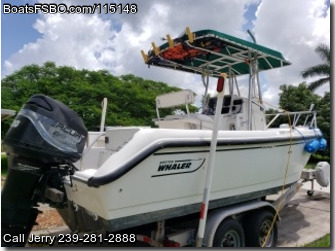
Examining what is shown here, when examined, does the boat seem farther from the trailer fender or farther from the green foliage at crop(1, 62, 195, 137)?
the green foliage at crop(1, 62, 195, 137)

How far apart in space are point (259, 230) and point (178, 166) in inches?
59.0

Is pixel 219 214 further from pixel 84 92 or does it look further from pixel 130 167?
pixel 84 92

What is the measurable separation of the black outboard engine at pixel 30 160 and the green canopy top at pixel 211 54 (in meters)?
2.03

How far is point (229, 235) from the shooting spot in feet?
11.4

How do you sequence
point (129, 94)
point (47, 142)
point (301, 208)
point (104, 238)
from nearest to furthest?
point (47, 142) < point (104, 238) < point (301, 208) < point (129, 94)

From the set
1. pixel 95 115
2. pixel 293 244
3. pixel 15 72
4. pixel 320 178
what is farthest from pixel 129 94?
pixel 293 244

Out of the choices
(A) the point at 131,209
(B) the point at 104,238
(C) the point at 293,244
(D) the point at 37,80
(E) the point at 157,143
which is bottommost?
(C) the point at 293,244

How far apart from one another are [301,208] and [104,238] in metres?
4.24

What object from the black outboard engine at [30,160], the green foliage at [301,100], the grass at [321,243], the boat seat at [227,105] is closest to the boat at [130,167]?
the black outboard engine at [30,160]

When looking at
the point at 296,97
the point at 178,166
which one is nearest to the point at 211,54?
the point at 178,166

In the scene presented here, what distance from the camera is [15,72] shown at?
1583 centimetres

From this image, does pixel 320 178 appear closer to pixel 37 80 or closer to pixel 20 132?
pixel 20 132

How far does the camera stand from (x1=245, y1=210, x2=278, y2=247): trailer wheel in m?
3.70

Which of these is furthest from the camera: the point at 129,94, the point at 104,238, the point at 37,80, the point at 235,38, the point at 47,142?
the point at 129,94
